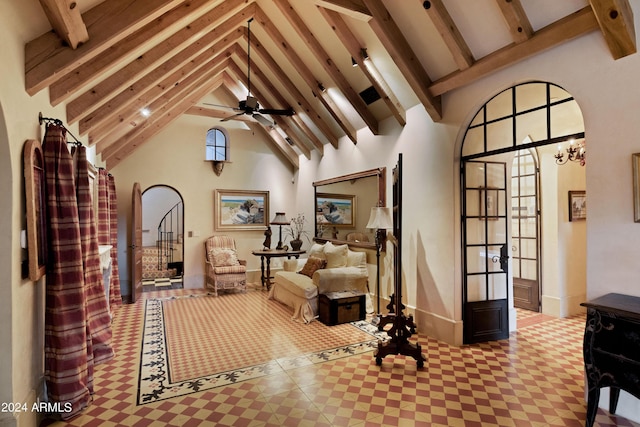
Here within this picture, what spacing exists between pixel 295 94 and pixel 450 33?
321 cm

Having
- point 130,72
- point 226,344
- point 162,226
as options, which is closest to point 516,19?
point 130,72

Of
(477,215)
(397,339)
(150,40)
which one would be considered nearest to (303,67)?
(150,40)

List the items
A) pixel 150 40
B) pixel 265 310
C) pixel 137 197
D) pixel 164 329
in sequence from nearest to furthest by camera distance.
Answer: pixel 150 40 → pixel 164 329 → pixel 265 310 → pixel 137 197

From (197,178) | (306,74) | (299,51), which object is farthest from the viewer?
(197,178)

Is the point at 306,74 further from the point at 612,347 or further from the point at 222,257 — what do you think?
the point at 612,347

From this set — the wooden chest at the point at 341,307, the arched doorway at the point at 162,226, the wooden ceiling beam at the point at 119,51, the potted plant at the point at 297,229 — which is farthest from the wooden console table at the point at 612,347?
the arched doorway at the point at 162,226

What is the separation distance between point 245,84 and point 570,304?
668cm

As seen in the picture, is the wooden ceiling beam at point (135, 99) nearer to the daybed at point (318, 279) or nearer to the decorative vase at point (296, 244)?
the daybed at point (318, 279)

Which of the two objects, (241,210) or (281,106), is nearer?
(281,106)

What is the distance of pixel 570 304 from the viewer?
492 centimetres

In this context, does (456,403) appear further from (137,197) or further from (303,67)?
(137,197)

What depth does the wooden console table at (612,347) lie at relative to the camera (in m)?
2.06

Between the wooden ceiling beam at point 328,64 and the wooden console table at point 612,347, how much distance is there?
148 inches

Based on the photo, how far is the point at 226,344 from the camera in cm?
392
